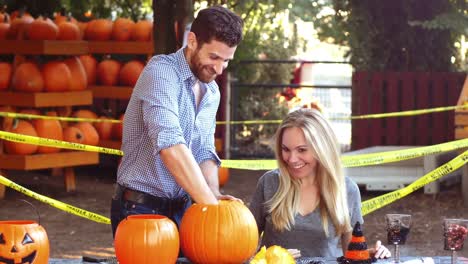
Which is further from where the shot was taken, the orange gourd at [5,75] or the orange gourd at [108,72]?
the orange gourd at [108,72]

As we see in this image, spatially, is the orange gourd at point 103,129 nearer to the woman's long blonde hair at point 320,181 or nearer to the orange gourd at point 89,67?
the orange gourd at point 89,67

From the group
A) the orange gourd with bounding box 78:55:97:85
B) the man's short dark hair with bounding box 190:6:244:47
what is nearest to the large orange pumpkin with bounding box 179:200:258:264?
the man's short dark hair with bounding box 190:6:244:47

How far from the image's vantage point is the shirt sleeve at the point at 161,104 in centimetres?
427

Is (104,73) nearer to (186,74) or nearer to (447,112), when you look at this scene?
(447,112)

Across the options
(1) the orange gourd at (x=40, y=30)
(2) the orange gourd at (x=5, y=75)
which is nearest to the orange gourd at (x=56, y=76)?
(1) the orange gourd at (x=40, y=30)

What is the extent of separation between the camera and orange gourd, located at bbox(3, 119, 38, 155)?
1113cm

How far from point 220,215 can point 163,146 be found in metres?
0.36

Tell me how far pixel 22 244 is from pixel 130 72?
8851 millimetres

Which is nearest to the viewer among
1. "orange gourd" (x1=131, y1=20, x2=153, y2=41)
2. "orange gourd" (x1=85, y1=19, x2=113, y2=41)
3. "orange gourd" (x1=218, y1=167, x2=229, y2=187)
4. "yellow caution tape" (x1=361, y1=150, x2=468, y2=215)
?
"yellow caution tape" (x1=361, y1=150, x2=468, y2=215)

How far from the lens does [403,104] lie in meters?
13.6

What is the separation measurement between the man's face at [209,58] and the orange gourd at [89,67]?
874 cm

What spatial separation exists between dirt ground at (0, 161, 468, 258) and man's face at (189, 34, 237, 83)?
14.0 ft

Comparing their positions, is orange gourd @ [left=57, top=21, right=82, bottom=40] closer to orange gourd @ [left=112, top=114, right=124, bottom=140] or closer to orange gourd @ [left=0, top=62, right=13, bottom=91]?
orange gourd @ [left=0, top=62, right=13, bottom=91]

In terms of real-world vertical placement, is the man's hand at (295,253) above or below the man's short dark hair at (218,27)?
below
